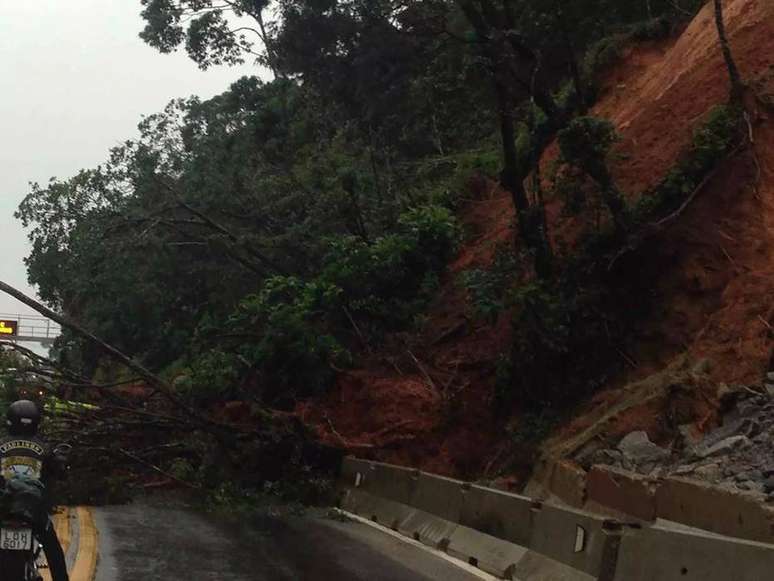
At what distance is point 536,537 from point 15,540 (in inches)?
170

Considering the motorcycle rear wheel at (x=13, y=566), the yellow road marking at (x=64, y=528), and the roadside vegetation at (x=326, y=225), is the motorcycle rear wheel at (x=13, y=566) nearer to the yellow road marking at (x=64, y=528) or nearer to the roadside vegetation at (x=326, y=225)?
the yellow road marking at (x=64, y=528)

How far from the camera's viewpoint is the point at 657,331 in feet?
48.9

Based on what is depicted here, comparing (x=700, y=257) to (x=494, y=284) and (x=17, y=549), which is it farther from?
(x=17, y=549)

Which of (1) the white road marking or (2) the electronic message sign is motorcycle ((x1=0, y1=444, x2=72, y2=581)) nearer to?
(1) the white road marking

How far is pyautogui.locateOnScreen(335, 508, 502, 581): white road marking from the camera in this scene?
9117 millimetres

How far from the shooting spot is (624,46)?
2469 cm

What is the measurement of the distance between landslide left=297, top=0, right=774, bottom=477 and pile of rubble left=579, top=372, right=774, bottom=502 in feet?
1.59

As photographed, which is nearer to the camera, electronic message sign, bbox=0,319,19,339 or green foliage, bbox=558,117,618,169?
green foliage, bbox=558,117,618,169

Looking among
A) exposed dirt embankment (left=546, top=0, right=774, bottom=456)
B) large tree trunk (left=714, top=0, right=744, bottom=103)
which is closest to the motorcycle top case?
exposed dirt embankment (left=546, top=0, right=774, bottom=456)

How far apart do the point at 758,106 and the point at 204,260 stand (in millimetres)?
16047

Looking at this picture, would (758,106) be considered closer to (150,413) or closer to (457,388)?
(457,388)

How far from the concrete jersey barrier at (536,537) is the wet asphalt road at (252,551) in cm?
40

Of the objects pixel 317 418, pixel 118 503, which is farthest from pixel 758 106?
pixel 118 503

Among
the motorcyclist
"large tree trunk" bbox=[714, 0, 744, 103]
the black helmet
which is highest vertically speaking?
"large tree trunk" bbox=[714, 0, 744, 103]
